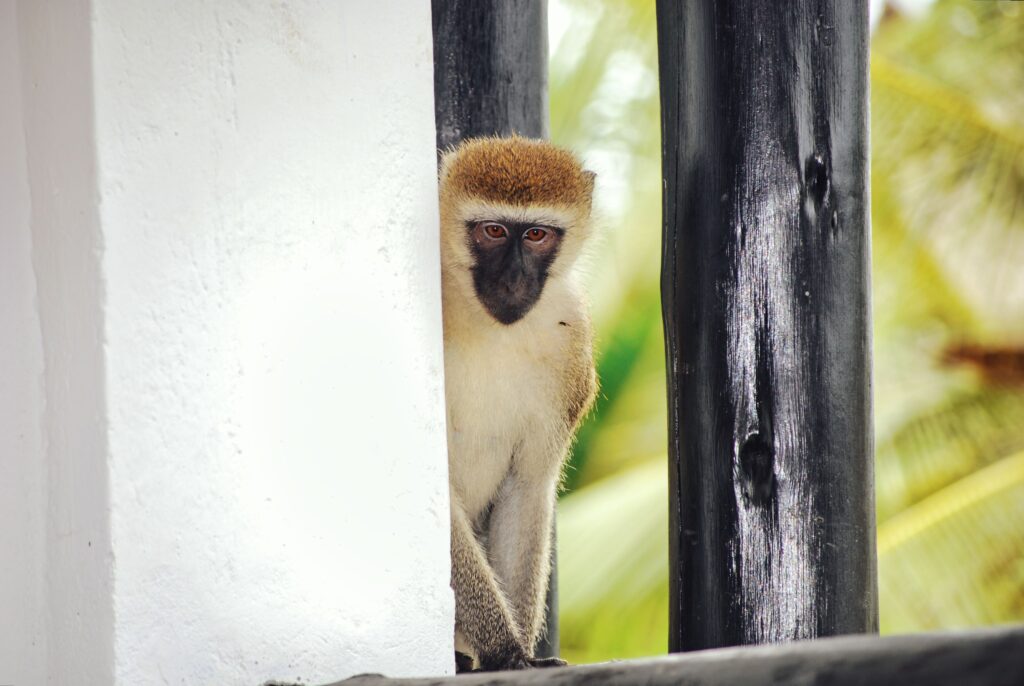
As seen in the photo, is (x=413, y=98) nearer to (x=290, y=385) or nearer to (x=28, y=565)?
(x=290, y=385)

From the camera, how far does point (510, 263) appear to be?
310cm

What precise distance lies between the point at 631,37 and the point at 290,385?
944cm

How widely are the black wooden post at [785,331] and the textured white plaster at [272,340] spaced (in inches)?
29.5

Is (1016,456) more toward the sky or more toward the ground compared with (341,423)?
more toward the ground

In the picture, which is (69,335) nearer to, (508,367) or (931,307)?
(508,367)

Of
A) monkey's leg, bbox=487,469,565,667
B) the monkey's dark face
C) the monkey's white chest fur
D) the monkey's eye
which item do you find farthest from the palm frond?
the monkey's eye

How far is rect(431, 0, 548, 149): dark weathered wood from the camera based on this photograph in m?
3.31

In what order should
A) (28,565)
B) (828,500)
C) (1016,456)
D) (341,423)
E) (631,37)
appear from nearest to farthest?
1. (28,565)
2. (341,423)
3. (828,500)
4. (1016,456)
5. (631,37)

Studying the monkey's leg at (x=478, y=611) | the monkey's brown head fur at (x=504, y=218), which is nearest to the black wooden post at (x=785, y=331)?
the monkey's leg at (x=478, y=611)

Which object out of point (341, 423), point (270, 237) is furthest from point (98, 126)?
point (341, 423)

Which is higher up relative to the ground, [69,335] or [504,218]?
[504,218]

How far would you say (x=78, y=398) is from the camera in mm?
1526

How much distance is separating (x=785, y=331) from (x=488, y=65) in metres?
A: 1.38

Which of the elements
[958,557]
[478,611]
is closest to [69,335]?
[478,611]
